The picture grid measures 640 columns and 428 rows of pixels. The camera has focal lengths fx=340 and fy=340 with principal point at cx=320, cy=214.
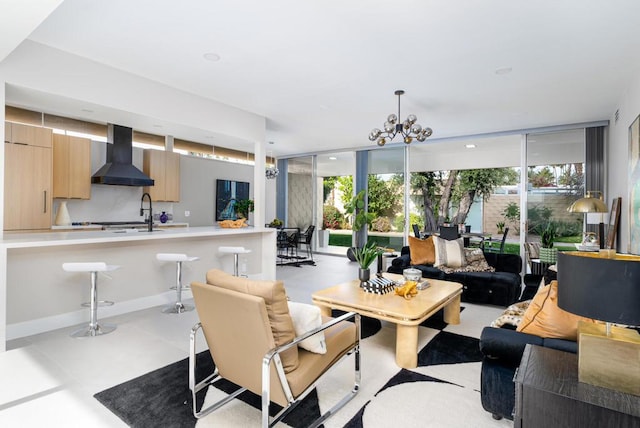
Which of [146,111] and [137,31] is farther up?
[137,31]

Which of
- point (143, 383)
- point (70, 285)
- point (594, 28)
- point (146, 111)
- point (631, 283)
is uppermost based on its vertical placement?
point (594, 28)

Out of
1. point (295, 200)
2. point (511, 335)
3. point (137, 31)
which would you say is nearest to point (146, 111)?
point (137, 31)

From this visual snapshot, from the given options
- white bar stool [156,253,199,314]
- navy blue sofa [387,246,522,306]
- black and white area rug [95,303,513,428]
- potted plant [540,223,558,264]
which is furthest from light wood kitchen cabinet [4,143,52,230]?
potted plant [540,223,558,264]

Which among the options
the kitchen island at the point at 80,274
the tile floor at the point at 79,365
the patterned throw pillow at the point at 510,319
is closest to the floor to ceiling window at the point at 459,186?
the patterned throw pillow at the point at 510,319

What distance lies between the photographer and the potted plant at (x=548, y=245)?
16.6ft

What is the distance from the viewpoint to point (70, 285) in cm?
376

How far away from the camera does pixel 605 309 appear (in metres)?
1.23

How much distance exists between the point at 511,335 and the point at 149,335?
10.5 feet

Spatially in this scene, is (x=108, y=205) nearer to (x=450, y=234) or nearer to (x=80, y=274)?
(x=80, y=274)

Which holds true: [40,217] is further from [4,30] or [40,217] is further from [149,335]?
[4,30]

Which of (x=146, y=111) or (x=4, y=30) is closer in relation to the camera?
(x=4, y=30)

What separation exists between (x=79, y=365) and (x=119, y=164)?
4.17 metres

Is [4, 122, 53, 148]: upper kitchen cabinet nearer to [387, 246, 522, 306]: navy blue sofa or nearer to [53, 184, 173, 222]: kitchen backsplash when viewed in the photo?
[53, 184, 173, 222]: kitchen backsplash

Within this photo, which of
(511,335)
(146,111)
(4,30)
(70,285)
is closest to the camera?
(511,335)
